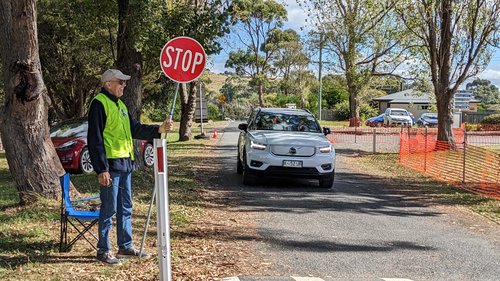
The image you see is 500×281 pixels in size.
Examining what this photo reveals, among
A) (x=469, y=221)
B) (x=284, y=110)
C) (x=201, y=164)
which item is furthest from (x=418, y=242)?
(x=201, y=164)

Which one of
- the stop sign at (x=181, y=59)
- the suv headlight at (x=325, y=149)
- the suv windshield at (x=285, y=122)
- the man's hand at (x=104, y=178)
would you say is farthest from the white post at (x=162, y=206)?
the suv windshield at (x=285, y=122)

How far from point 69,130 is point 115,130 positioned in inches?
359

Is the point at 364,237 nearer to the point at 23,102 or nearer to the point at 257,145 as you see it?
the point at 257,145

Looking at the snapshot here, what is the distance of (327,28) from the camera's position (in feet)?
114

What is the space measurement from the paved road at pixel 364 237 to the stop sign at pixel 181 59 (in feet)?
7.20

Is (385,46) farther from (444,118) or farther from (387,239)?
(387,239)

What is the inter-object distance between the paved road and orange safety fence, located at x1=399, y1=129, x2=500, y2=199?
101 inches

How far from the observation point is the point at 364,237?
275 inches

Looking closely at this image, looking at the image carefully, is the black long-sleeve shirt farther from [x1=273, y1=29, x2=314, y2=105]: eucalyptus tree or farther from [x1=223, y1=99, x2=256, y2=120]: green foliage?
[x1=223, y1=99, x2=256, y2=120]: green foliage

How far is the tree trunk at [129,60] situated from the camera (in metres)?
11.7

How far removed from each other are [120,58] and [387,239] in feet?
24.4

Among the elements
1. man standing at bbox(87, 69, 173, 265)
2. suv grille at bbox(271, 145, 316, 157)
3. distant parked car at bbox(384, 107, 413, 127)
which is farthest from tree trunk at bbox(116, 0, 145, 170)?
distant parked car at bbox(384, 107, 413, 127)

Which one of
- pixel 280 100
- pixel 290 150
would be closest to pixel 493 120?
pixel 280 100

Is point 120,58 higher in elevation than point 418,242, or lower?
higher
